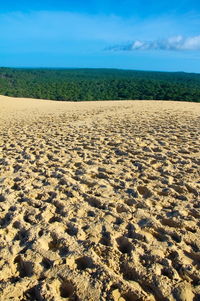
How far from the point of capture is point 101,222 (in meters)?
3.95

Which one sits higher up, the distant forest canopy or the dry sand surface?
the dry sand surface

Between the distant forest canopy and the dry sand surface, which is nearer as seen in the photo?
the dry sand surface

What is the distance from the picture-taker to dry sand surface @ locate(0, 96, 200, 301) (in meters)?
2.88

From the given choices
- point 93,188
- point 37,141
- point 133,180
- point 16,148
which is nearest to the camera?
point 93,188

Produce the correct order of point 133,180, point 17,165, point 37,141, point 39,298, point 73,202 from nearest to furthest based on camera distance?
1. point 39,298
2. point 73,202
3. point 133,180
4. point 17,165
5. point 37,141

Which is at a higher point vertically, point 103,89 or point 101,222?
point 101,222

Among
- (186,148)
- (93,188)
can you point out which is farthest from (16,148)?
(186,148)

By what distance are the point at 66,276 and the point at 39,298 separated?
35 centimetres

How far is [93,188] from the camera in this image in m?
5.04

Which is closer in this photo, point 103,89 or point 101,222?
point 101,222

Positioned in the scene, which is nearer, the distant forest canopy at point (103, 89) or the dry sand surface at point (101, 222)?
the dry sand surface at point (101, 222)

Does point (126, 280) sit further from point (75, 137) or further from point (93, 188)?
point (75, 137)

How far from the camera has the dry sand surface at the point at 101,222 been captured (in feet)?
9.44

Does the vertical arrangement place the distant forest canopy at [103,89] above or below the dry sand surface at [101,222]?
below
